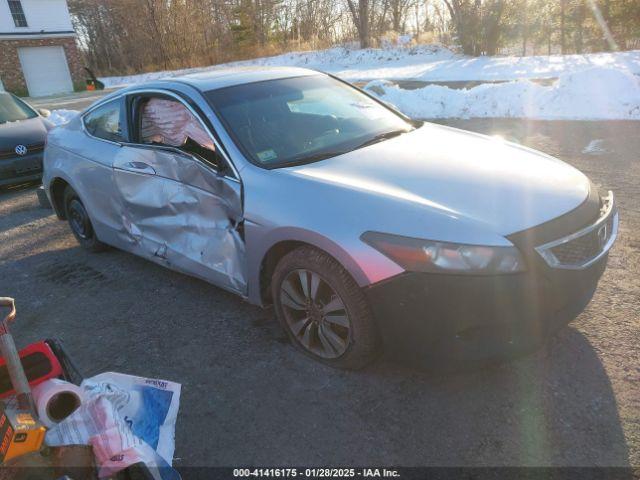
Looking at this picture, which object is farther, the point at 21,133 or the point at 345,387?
the point at 21,133

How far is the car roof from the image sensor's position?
3775mm

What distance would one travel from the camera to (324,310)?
288 cm

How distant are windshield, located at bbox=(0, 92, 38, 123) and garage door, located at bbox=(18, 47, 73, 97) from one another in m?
26.1

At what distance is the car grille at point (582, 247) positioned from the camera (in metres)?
2.46

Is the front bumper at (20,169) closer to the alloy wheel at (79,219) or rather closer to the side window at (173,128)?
the alloy wheel at (79,219)

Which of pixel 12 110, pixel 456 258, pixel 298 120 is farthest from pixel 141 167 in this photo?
pixel 12 110

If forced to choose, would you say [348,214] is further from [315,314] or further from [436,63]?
[436,63]

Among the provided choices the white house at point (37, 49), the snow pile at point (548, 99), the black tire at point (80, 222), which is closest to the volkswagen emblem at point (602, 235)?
the black tire at point (80, 222)

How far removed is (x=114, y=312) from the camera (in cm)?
400

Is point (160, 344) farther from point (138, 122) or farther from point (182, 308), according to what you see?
point (138, 122)

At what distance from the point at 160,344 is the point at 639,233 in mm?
3900

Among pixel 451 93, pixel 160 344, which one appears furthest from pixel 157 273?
pixel 451 93

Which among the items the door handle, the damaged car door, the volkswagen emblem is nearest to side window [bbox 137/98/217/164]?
the damaged car door

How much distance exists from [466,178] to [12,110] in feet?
28.2
